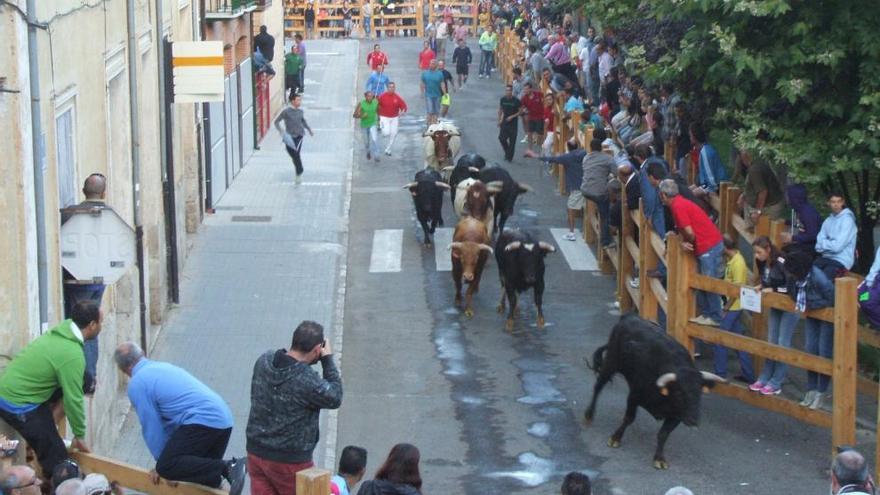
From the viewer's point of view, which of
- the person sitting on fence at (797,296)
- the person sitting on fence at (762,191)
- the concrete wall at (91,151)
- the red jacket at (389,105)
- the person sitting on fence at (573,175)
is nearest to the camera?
the concrete wall at (91,151)

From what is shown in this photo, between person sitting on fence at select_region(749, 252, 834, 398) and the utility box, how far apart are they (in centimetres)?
564

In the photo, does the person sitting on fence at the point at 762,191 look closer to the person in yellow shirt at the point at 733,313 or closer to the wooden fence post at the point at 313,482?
the person in yellow shirt at the point at 733,313

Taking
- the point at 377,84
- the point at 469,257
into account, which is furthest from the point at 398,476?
the point at 377,84

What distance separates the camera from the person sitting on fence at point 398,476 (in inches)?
340

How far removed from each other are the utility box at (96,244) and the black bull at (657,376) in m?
4.45

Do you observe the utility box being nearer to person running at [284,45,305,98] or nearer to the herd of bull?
the herd of bull

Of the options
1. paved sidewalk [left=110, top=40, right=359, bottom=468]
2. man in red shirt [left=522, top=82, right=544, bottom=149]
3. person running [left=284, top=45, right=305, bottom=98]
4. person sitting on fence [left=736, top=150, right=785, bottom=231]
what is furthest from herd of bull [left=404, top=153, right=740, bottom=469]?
person running [left=284, top=45, right=305, bottom=98]

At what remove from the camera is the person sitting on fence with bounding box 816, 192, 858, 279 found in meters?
14.2

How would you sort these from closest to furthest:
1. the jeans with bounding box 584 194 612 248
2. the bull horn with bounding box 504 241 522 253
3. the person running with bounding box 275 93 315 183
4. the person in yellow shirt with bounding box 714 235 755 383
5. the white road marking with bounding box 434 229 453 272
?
the person in yellow shirt with bounding box 714 235 755 383
the bull horn with bounding box 504 241 522 253
the jeans with bounding box 584 194 612 248
the white road marking with bounding box 434 229 453 272
the person running with bounding box 275 93 315 183

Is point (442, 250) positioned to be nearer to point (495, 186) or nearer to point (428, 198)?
point (428, 198)

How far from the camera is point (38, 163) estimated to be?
35.9 feet

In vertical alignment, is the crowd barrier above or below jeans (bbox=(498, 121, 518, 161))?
above

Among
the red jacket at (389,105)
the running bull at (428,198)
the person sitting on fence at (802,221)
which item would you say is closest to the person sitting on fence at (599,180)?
the running bull at (428,198)

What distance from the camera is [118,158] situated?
50.6 feet
